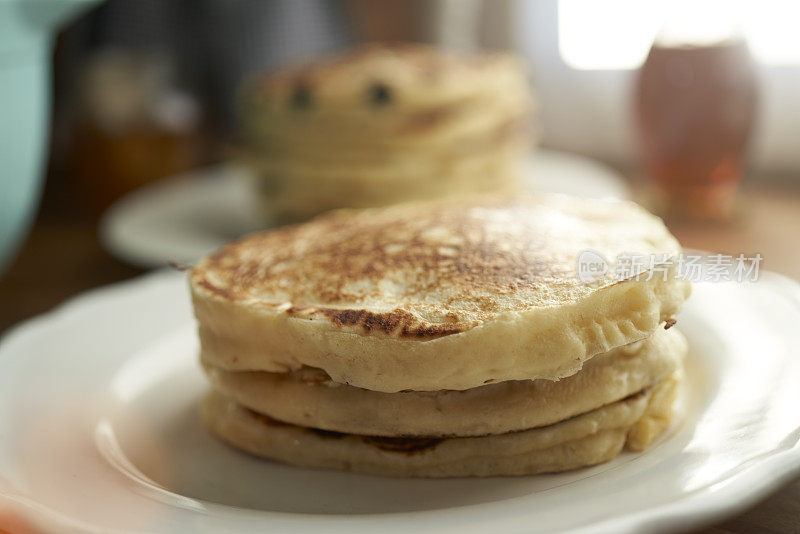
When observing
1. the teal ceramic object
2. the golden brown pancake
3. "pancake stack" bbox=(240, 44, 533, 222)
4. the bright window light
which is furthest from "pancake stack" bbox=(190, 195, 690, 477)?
the bright window light

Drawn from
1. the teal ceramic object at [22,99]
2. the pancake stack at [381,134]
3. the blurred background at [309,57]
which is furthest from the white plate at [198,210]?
the teal ceramic object at [22,99]

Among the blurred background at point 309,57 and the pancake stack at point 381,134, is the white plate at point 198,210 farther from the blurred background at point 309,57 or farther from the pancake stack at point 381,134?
the pancake stack at point 381,134

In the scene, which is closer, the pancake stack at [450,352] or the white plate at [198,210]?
the pancake stack at [450,352]

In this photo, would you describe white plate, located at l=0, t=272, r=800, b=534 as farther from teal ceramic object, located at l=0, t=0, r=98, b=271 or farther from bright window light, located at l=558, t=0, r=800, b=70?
bright window light, located at l=558, t=0, r=800, b=70

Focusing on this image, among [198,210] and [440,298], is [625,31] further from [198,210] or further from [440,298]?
[440,298]

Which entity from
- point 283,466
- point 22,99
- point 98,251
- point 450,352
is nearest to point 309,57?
point 98,251

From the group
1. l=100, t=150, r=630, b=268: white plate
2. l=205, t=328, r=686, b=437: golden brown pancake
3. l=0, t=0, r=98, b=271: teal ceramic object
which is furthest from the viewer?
l=100, t=150, r=630, b=268: white plate
